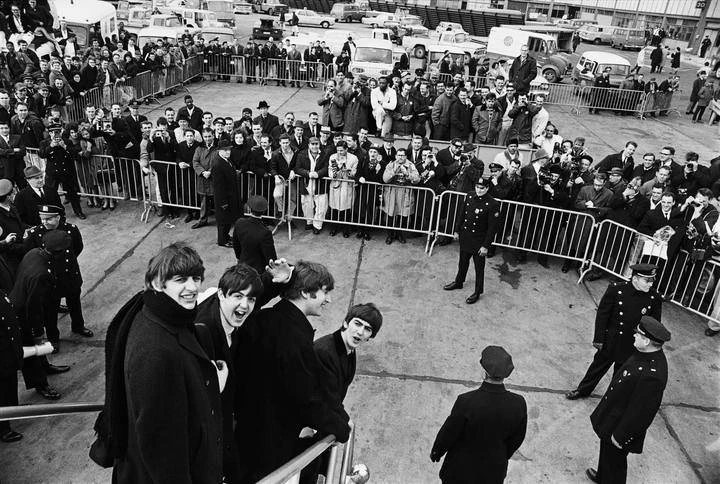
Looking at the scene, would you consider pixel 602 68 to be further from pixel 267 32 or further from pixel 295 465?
pixel 295 465

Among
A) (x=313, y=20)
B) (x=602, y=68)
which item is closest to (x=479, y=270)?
(x=602, y=68)

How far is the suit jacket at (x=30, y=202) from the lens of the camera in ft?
23.3

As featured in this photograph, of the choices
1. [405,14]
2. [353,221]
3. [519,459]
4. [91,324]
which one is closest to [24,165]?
[91,324]

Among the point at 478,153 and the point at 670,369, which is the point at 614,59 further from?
the point at 670,369

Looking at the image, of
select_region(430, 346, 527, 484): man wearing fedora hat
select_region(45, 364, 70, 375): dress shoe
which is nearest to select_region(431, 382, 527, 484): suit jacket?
select_region(430, 346, 527, 484): man wearing fedora hat

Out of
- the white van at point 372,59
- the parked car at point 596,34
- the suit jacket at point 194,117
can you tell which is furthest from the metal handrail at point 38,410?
the parked car at point 596,34

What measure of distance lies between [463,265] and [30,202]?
6.15m

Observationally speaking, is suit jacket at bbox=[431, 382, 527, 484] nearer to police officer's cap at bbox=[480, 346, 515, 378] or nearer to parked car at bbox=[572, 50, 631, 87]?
police officer's cap at bbox=[480, 346, 515, 378]

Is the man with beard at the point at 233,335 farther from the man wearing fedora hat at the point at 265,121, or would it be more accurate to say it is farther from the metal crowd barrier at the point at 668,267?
the man wearing fedora hat at the point at 265,121

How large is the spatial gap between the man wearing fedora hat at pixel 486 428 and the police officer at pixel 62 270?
4.41m

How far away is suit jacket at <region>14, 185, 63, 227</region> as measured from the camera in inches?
280

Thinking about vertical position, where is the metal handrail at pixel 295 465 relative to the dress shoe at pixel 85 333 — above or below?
above

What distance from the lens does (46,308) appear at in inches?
219

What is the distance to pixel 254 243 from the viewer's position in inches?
244
